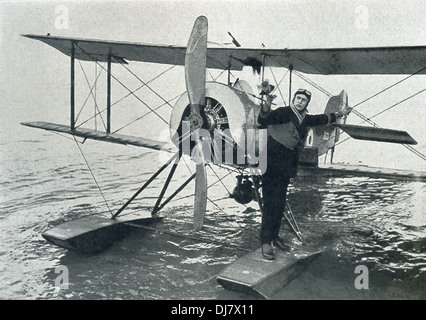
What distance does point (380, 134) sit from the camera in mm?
5945

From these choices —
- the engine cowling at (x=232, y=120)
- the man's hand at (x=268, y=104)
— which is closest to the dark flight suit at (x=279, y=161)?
the man's hand at (x=268, y=104)

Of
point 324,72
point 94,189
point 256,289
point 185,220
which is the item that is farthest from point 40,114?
point 256,289

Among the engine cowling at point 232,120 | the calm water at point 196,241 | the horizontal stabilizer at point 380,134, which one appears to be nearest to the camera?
the calm water at point 196,241

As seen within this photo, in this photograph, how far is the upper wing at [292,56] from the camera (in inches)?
248

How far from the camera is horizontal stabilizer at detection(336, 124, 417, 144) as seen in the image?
5750 mm

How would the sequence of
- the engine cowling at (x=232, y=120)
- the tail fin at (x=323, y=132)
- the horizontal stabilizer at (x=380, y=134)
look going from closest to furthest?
1. the horizontal stabilizer at (x=380, y=134)
2. the engine cowling at (x=232, y=120)
3. the tail fin at (x=323, y=132)

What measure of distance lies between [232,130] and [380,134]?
7.11 ft

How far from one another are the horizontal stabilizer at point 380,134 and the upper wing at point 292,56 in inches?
46.9

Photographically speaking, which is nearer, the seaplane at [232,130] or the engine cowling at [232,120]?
the seaplane at [232,130]

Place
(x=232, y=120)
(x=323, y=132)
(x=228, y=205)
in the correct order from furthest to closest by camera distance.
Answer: (x=323, y=132) < (x=228, y=205) < (x=232, y=120)

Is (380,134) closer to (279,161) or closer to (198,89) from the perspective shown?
(279,161)

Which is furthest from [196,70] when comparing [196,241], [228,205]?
[228,205]

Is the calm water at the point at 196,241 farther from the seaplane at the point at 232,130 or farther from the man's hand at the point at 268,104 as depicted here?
the man's hand at the point at 268,104
